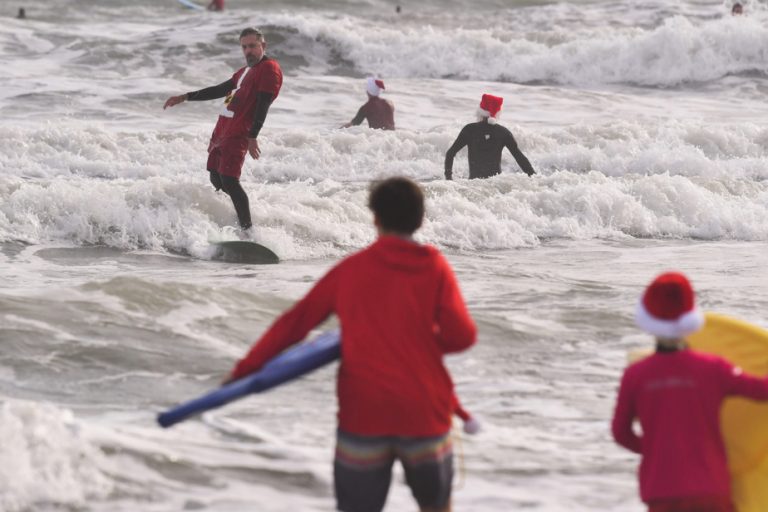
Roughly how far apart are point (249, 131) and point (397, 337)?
622cm

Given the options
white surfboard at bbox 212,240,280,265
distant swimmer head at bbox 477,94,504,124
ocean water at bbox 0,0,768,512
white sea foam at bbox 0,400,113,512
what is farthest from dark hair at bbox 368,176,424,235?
distant swimmer head at bbox 477,94,504,124

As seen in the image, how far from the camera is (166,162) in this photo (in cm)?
1661

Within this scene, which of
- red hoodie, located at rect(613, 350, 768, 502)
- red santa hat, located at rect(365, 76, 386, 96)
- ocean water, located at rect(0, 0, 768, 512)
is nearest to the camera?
red hoodie, located at rect(613, 350, 768, 502)

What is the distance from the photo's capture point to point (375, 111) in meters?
17.1

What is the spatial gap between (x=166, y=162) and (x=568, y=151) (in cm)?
523

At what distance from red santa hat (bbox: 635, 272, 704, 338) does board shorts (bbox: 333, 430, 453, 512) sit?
1.99 ft

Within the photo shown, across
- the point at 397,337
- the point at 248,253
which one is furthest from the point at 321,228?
the point at 397,337

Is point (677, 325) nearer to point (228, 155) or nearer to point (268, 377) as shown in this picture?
point (268, 377)

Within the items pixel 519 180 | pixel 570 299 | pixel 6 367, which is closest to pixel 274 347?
pixel 6 367

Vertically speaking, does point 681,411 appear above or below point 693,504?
above

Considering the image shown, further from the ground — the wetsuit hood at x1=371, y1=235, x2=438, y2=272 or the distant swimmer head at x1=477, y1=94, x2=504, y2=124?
the wetsuit hood at x1=371, y1=235, x2=438, y2=272

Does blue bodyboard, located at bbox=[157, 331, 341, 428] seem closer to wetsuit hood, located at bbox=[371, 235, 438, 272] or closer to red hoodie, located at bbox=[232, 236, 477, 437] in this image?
red hoodie, located at bbox=[232, 236, 477, 437]

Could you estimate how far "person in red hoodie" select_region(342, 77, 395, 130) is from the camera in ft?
52.2

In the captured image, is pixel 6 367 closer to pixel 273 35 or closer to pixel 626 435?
pixel 626 435
